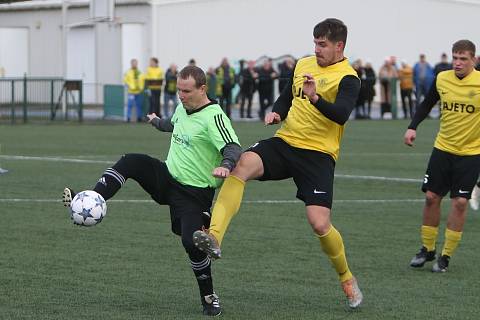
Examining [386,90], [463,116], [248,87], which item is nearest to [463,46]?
[463,116]

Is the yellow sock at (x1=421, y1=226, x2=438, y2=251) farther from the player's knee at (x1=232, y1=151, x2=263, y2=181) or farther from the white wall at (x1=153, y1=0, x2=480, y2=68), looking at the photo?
the white wall at (x1=153, y1=0, x2=480, y2=68)

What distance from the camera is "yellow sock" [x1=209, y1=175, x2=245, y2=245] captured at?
26.6 feet

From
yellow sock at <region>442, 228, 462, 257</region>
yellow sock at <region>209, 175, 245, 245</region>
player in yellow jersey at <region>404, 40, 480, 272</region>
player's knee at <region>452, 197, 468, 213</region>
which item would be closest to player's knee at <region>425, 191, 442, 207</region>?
player in yellow jersey at <region>404, 40, 480, 272</region>

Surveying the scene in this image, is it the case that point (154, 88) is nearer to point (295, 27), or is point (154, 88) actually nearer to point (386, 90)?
point (386, 90)

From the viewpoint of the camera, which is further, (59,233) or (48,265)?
(59,233)

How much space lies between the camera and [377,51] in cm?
5325

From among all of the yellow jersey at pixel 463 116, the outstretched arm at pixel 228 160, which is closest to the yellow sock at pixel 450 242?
the yellow jersey at pixel 463 116

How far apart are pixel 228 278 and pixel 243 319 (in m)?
1.69

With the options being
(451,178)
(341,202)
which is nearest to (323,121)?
(451,178)

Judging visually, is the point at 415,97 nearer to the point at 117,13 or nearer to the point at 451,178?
the point at 117,13

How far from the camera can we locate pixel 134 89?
3681 cm

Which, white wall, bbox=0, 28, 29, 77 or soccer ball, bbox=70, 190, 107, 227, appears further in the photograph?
white wall, bbox=0, 28, 29, 77

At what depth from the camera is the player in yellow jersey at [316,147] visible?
8.48m

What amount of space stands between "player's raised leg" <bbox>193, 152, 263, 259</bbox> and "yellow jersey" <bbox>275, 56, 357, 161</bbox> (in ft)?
1.15
